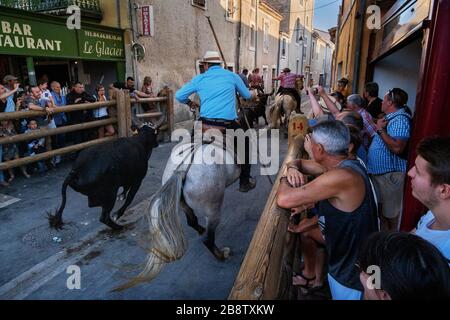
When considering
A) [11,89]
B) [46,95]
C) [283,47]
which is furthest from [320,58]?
[11,89]

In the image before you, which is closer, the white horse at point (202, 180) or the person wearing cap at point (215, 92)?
the white horse at point (202, 180)

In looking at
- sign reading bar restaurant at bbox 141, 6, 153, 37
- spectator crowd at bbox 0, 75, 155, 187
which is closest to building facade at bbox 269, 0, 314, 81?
sign reading bar restaurant at bbox 141, 6, 153, 37

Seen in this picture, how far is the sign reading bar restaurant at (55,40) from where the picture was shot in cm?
717

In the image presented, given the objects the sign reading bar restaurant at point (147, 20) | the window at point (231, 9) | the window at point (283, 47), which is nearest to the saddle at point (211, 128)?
the sign reading bar restaurant at point (147, 20)

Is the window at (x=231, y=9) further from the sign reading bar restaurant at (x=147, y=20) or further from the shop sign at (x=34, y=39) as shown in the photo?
the shop sign at (x=34, y=39)

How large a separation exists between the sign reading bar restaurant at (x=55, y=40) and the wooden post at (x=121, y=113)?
2007mm

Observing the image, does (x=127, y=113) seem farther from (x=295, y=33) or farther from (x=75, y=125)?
(x=295, y=33)

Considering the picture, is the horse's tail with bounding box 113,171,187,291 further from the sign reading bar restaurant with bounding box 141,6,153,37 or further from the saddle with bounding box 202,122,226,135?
the sign reading bar restaurant with bounding box 141,6,153,37

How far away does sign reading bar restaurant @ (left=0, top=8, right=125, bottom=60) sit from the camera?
23.5 ft

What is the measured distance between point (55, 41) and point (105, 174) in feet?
18.9

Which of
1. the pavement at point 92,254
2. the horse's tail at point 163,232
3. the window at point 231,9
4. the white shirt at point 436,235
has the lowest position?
the pavement at point 92,254

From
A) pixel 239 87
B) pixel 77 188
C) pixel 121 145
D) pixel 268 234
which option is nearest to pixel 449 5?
pixel 268 234

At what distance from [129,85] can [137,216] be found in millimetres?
5875

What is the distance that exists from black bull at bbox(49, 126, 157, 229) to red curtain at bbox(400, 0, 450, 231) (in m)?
3.42
